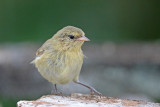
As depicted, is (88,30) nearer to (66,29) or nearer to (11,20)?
(11,20)

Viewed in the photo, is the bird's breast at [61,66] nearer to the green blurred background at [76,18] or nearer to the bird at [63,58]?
the bird at [63,58]

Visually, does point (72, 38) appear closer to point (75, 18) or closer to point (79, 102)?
point (79, 102)

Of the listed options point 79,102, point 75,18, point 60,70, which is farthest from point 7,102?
point 75,18

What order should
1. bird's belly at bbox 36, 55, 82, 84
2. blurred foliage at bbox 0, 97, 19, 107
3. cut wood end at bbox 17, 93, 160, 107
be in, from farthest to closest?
blurred foliage at bbox 0, 97, 19, 107
bird's belly at bbox 36, 55, 82, 84
cut wood end at bbox 17, 93, 160, 107

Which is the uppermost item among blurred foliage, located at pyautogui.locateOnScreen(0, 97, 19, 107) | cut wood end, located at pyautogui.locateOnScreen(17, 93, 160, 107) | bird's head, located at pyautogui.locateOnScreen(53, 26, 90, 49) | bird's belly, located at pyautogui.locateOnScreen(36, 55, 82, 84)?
bird's head, located at pyautogui.locateOnScreen(53, 26, 90, 49)

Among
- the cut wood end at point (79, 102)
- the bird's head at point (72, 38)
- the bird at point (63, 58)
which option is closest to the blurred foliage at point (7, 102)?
the bird at point (63, 58)

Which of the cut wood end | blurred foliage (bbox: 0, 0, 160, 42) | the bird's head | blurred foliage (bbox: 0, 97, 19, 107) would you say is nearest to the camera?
the cut wood end

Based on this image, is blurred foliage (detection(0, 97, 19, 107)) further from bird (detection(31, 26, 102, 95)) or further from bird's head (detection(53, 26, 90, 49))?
bird's head (detection(53, 26, 90, 49))

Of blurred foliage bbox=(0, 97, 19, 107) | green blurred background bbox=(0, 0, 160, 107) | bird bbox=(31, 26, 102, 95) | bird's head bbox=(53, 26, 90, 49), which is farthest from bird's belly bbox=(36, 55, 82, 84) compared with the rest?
green blurred background bbox=(0, 0, 160, 107)
